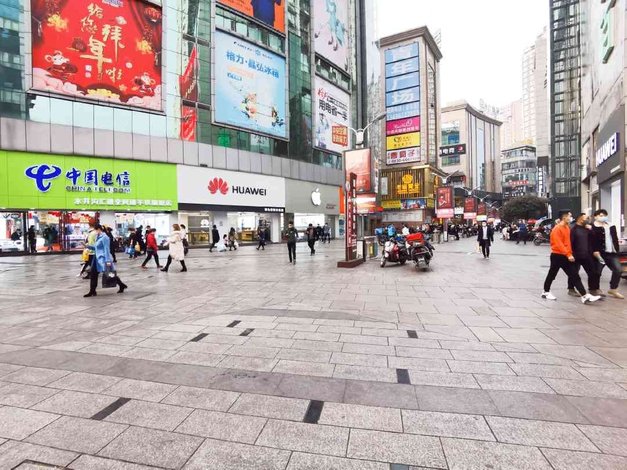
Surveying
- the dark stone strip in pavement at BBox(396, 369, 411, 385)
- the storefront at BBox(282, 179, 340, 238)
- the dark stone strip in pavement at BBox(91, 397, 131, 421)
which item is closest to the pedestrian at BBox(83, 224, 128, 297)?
the dark stone strip in pavement at BBox(91, 397, 131, 421)

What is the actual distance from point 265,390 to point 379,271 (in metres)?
10.2

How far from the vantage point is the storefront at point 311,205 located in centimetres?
3750

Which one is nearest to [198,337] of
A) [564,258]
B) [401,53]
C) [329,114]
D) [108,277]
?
[108,277]

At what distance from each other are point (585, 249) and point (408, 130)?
63.7 meters

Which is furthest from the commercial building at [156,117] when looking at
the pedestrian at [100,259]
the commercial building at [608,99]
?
the commercial building at [608,99]

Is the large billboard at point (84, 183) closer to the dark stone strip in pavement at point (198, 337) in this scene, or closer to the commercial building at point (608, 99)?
the dark stone strip in pavement at point (198, 337)

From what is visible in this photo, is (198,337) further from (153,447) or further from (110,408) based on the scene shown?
(153,447)

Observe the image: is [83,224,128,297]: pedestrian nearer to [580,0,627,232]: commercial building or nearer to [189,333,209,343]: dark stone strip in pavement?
[189,333,209,343]: dark stone strip in pavement

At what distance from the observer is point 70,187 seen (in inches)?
926

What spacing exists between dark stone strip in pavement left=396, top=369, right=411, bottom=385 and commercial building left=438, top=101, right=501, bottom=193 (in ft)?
365

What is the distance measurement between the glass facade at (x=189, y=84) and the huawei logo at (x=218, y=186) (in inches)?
125

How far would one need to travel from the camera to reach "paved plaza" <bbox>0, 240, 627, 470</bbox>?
2.52m

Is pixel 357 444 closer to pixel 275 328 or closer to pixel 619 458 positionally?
pixel 619 458

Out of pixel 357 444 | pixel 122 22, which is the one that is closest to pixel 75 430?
pixel 357 444
